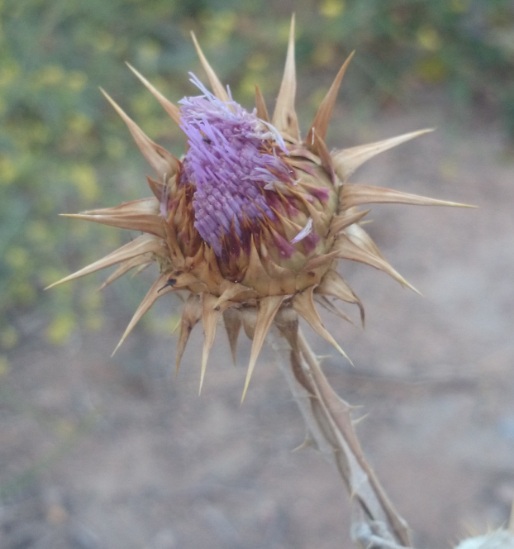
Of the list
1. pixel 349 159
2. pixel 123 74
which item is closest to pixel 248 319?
pixel 349 159

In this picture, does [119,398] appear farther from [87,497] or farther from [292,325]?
[292,325]

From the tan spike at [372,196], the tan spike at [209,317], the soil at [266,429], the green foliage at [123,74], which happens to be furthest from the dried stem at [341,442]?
the green foliage at [123,74]

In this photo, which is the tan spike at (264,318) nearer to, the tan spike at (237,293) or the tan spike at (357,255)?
the tan spike at (237,293)

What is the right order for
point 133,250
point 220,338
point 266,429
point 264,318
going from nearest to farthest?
point 264,318 < point 133,250 < point 266,429 < point 220,338

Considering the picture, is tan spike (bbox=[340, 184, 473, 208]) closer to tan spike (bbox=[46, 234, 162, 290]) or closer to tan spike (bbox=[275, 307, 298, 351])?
tan spike (bbox=[275, 307, 298, 351])

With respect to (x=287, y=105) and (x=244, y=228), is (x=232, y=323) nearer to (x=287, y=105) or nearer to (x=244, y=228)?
(x=244, y=228)
